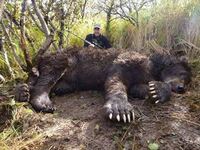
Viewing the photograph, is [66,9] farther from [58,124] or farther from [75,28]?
[58,124]

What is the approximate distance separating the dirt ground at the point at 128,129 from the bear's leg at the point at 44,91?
161 millimetres

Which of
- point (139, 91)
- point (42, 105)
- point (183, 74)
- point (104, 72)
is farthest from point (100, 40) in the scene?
point (42, 105)

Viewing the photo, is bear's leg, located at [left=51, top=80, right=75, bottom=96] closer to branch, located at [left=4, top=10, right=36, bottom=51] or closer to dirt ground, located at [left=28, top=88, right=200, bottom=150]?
dirt ground, located at [left=28, top=88, right=200, bottom=150]

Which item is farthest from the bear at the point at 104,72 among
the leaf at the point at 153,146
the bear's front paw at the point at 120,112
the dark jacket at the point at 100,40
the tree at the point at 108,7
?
the tree at the point at 108,7

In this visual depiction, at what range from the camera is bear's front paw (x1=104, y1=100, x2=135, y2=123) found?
10.9 feet

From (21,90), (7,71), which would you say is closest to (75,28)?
(7,71)

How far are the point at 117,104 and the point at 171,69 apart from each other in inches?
55.3

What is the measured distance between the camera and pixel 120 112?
3.36 metres

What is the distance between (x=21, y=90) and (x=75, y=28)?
433 centimetres

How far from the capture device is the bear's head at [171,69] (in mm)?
4441

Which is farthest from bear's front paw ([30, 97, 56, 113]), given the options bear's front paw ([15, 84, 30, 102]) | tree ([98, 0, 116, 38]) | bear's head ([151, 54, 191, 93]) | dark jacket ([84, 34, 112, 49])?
tree ([98, 0, 116, 38])

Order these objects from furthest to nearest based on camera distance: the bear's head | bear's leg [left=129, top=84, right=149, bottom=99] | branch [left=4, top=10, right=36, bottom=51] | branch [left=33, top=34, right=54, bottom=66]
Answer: branch [left=4, top=10, right=36, bottom=51] → branch [left=33, top=34, right=54, bottom=66] → the bear's head → bear's leg [left=129, top=84, right=149, bottom=99]

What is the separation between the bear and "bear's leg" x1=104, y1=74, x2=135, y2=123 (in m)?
0.03

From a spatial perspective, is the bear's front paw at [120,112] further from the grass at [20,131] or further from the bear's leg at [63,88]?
the bear's leg at [63,88]
